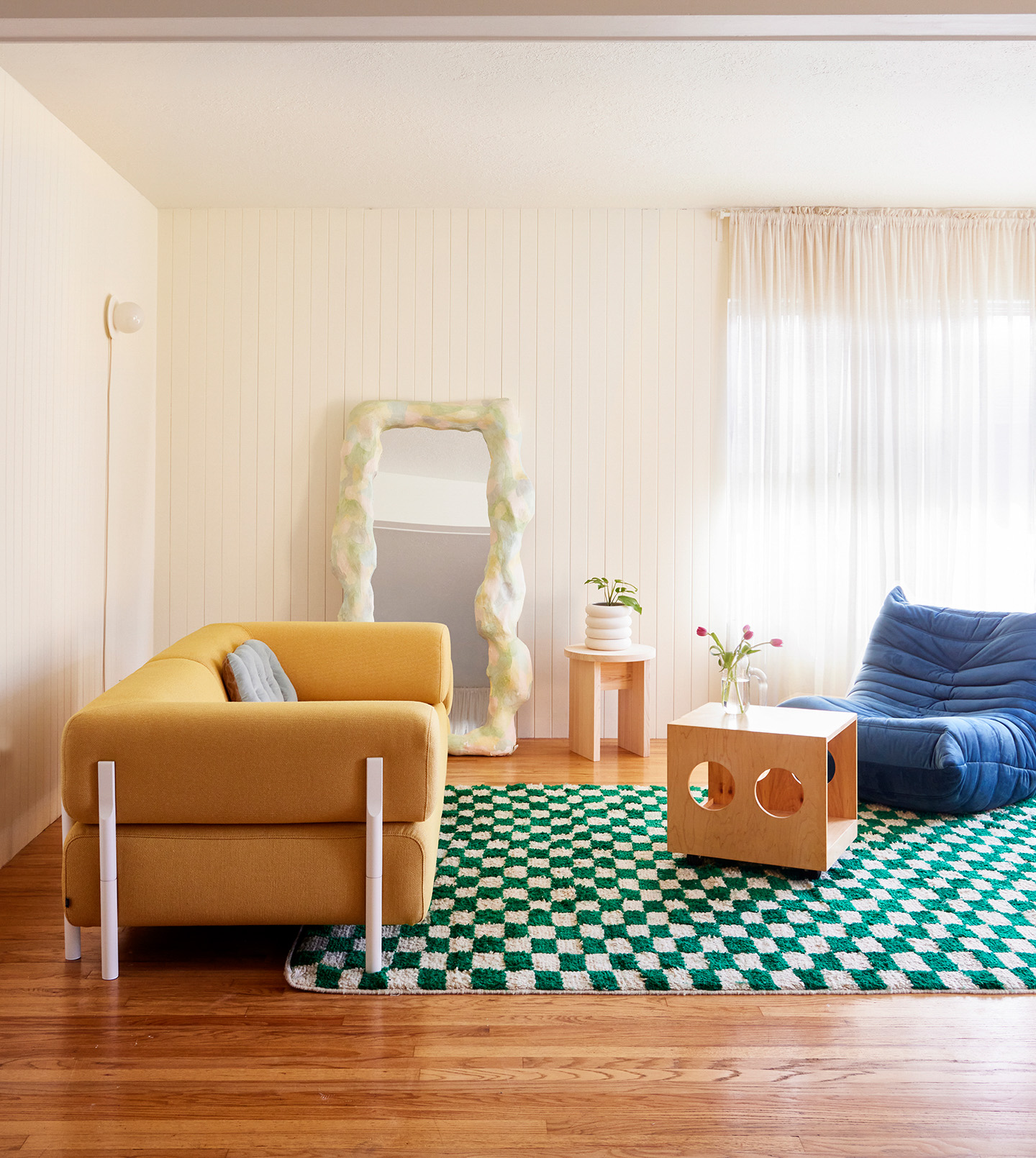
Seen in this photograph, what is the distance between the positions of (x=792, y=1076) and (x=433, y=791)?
97cm

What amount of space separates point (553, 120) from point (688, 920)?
2.83 m

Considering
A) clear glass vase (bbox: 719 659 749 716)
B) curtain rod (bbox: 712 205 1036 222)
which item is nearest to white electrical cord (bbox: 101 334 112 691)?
clear glass vase (bbox: 719 659 749 716)

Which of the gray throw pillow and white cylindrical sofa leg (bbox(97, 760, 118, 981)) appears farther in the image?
the gray throw pillow

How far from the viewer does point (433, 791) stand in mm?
2264

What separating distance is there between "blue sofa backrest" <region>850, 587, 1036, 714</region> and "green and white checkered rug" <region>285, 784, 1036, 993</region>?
63 centimetres

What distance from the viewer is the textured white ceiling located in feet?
9.93

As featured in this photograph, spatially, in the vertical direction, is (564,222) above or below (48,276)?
above

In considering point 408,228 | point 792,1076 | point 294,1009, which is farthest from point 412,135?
point 792,1076

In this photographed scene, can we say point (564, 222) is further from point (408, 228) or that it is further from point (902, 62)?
point (902, 62)

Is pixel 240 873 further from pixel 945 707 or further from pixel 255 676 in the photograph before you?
pixel 945 707

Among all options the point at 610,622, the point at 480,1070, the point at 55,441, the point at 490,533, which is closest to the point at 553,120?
the point at 490,533

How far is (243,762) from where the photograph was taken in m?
2.19

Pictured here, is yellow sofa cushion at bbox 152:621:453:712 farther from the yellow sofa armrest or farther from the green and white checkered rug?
the yellow sofa armrest

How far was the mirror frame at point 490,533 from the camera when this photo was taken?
4.40 meters
